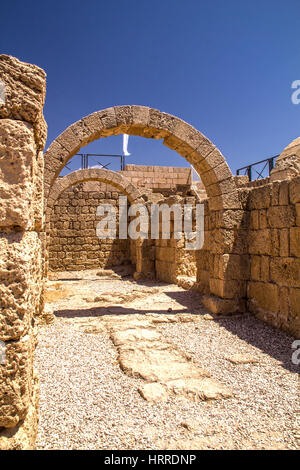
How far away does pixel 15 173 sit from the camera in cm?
165

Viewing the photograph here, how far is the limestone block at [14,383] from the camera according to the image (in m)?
1.58

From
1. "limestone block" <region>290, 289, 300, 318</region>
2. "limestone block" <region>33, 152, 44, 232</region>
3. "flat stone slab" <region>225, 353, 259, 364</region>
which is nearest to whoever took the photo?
"limestone block" <region>33, 152, 44, 232</region>

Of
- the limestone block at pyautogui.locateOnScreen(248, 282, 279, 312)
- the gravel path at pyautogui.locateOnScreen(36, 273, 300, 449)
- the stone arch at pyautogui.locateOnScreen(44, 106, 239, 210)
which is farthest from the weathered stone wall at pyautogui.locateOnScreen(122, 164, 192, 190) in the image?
the gravel path at pyautogui.locateOnScreen(36, 273, 300, 449)

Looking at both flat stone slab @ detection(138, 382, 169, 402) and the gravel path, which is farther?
flat stone slab @ detection(138, 382, 169, 402)

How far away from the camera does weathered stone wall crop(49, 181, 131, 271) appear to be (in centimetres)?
1262

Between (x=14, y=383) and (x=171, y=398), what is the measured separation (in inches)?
61.1

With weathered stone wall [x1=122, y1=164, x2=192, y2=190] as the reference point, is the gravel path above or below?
below

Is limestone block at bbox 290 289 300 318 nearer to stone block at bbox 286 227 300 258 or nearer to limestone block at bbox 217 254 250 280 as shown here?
stone block at bbox 286 227 300 258

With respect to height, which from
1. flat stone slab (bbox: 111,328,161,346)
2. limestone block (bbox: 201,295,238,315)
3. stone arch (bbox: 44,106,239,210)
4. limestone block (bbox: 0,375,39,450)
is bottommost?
flat stone slab (bbox: 111,328,161,346)

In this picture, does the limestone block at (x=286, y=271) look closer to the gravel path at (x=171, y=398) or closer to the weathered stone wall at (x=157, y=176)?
the gravel path at (x=171, y=398)

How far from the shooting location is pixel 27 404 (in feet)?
5.48

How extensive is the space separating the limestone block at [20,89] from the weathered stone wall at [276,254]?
3665 millimetres

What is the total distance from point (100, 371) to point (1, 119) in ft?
8.32

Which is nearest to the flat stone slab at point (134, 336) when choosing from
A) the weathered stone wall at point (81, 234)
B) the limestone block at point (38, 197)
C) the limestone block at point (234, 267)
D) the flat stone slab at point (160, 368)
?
the flat stone slab at point (160, 368)
